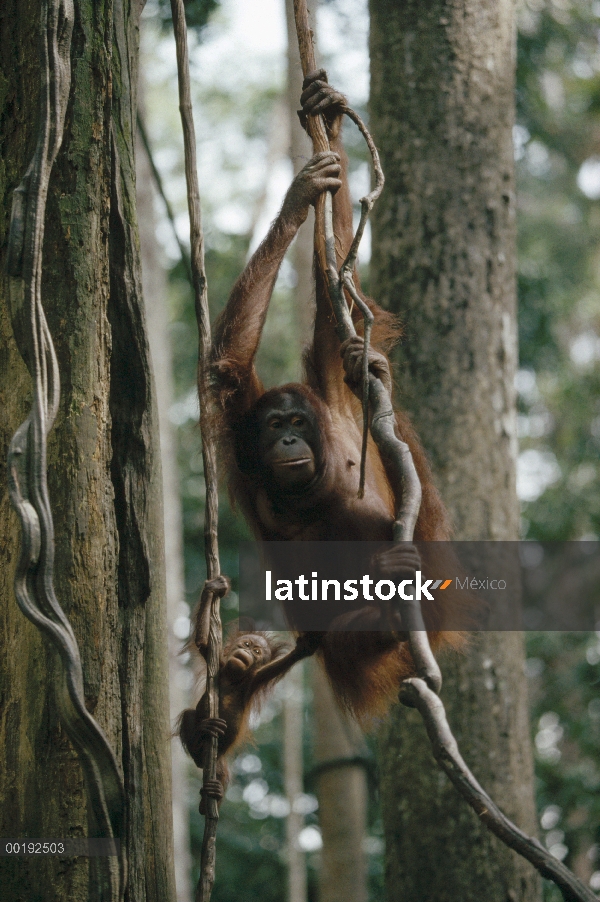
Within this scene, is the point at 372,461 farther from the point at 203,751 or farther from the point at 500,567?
the point at 203,751

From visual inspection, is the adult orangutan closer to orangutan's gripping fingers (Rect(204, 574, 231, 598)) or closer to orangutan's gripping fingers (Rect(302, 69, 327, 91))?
orangutan's gripping fingers (Rect(302, 69, 327, 91))

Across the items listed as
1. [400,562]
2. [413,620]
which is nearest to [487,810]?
[413,620]

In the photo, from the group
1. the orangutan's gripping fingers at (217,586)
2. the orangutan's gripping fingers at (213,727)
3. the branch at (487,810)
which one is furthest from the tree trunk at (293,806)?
the branch at (487,810)

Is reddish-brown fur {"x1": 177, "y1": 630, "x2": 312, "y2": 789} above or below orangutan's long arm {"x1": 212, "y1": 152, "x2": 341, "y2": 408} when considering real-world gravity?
below

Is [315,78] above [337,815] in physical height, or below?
above

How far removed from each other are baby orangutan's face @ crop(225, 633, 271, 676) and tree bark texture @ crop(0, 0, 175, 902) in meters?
1.12

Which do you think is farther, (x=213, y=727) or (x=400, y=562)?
(x=213, y=727)

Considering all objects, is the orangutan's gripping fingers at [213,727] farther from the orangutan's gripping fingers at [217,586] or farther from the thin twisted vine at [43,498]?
the thin twisted vine at [43,498]

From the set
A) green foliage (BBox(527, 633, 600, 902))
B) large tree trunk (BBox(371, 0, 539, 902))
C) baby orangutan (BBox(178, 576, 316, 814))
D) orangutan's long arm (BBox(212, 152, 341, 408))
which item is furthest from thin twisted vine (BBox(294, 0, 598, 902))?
green foliage (BBox(527, 633, 600, 902))

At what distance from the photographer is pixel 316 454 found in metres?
3.22

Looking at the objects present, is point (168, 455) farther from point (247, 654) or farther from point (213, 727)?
point (213, 727)

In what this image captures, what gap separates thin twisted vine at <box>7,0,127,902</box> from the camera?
1.56m

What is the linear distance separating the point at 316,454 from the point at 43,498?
1.70 m

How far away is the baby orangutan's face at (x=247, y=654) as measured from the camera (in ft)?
10.7
